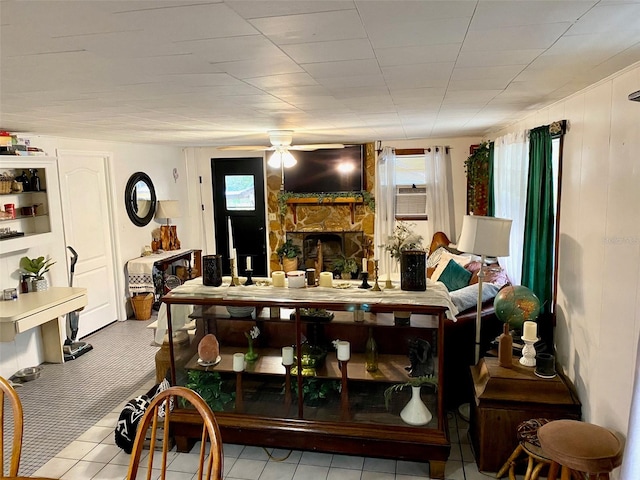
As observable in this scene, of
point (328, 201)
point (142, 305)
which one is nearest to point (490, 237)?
point (328, 201)

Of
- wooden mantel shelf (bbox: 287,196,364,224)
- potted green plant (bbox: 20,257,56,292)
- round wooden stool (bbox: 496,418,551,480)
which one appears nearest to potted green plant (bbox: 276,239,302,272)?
wooden mantel shelf (bbox: 287,196,364,224)

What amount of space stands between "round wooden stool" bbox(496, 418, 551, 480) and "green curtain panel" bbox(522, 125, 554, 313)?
0.95m

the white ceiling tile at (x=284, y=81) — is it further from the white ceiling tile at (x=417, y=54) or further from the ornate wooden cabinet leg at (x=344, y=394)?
the ornate wooden cabinet leg at (x=344, y=394)

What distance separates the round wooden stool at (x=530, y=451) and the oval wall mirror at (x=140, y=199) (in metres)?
5.01

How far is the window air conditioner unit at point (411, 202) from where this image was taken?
6.64 metres

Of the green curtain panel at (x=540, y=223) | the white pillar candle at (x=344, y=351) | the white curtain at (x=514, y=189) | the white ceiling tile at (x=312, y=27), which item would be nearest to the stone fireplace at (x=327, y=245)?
the white curtain at (x=514, y=189)

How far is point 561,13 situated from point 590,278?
1.70 metres

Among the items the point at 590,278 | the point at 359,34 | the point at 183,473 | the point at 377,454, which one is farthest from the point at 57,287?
the point at 590,278

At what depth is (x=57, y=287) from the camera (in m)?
4.54

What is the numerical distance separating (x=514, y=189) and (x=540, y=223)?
1062 millimetres

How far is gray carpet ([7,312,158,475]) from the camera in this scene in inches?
128

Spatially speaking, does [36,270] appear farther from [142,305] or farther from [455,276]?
[455,276]

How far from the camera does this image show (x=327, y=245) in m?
7.10

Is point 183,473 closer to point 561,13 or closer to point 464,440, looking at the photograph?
point 464,440
